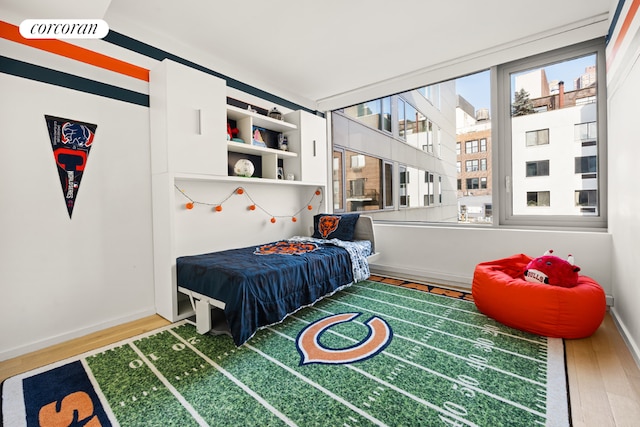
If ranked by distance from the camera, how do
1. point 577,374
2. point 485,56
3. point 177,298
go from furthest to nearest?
point 485,56 < point 177,298 < point 577,374

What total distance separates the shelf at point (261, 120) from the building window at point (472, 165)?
2.10 m

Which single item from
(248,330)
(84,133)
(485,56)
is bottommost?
(248,330)

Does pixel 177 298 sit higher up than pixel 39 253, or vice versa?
pixel 39 253

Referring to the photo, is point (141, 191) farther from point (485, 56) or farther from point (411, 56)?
point (485, 56)

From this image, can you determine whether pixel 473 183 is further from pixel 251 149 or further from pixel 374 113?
pixel 251 149

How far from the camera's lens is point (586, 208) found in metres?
2.74

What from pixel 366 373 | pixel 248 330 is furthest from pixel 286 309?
pixel 366 373

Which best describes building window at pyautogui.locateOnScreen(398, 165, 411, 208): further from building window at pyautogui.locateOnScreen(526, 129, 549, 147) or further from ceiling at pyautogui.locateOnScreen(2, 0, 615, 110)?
building window at pyautogui.locateOnScreen(526, 129, 549, 147)

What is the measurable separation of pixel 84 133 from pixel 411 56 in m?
3.10

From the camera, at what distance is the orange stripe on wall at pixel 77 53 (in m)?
1.94

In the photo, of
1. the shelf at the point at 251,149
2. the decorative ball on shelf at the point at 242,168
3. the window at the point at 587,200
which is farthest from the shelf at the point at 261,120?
the window at the point at 587,200

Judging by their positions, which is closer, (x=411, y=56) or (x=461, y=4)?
(x=461, y=4)

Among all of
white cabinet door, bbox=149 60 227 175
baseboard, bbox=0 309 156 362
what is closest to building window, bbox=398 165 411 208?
white cabinet door, bbox=149 60 227 175

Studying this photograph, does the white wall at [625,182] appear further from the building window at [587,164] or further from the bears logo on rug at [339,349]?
the bears logo on rug at [339,349]
